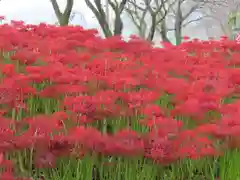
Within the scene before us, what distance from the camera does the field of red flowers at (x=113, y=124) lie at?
311cm

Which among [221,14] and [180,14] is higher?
[221,14]

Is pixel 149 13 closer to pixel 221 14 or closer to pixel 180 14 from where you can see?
pixel 180 14

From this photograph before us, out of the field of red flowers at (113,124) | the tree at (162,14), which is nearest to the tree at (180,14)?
the tree at (162,14)

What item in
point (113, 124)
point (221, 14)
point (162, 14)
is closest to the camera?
point (113, 124)

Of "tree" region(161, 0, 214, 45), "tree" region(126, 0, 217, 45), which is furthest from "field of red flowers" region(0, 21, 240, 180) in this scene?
"tree" region(161, 0, 214, 45)

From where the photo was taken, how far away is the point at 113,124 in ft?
12.8

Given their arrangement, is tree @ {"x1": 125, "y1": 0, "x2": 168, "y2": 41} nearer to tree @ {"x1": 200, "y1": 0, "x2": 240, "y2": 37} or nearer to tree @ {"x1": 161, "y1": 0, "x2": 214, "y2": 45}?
tree @ {"x1": 161, "y1": 0, "x2": 214, "y2": 45}

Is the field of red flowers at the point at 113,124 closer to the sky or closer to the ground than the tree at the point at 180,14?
closer to the ground

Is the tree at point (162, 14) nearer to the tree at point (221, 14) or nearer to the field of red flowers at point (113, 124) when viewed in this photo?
the tree at point (221, 14)

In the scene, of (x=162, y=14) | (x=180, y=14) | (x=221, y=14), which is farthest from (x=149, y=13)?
(x=221, y=14)

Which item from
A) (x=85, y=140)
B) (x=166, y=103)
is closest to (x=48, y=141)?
(x=85, y=140)

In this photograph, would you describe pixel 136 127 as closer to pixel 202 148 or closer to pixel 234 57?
pixel 202 148

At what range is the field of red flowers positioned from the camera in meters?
3.11

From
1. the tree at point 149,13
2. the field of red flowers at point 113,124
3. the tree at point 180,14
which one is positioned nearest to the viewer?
the field of red flowers at point 113,124
